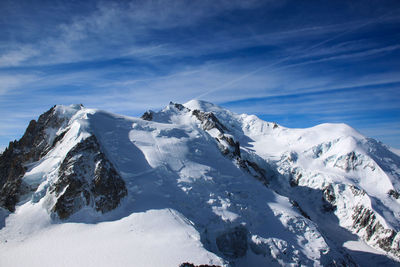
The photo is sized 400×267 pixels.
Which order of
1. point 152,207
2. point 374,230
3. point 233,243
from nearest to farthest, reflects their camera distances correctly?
point 152,207 → point 233,243 → point 374,230

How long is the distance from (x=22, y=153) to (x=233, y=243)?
42.2 meters

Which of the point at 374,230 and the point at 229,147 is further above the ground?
the point at 229,147

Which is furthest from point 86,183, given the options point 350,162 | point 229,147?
point 350,162

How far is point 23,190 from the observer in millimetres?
40031

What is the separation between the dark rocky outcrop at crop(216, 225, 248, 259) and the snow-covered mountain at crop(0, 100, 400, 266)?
0.15 m

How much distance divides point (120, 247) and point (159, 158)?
21.3 metres

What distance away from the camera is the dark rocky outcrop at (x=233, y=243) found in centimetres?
4097

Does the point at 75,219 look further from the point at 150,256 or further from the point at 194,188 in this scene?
the point at 194,188

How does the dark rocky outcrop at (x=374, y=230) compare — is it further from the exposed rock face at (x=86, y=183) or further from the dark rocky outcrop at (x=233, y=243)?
the exposed rock face at (x=86, y=183)

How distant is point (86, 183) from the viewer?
129 ft

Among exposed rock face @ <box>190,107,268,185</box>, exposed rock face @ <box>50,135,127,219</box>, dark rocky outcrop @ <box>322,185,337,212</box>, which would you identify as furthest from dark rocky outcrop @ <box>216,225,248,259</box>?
dark rocky outcrop @ <box>322,185,337,212</box>

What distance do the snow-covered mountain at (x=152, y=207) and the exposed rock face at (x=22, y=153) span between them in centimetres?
20

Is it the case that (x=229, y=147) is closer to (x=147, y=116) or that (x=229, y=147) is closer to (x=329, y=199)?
(x=147, y=116)

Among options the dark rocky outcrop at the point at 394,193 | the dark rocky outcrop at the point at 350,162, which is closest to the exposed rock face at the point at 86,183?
the dark rocky outcrop at the point at 350,162
